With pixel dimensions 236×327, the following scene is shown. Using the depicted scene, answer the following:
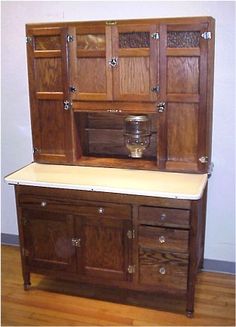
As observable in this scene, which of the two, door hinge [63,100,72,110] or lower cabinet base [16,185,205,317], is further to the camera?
door hinge [63,100,72,110]

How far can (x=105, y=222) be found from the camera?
2451 mm

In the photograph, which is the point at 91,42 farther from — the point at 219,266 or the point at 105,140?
the point at 219,266

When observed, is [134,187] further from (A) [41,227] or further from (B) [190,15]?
(B) [190,15]

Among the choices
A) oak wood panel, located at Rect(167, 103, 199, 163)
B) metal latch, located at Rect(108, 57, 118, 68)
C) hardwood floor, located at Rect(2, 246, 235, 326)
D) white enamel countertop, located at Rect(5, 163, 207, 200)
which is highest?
metal latch, located at Rect(108, 57, 118, 68)

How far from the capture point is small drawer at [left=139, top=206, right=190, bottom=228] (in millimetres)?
2301

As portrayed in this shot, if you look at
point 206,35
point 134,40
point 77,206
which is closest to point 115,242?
point 77,206

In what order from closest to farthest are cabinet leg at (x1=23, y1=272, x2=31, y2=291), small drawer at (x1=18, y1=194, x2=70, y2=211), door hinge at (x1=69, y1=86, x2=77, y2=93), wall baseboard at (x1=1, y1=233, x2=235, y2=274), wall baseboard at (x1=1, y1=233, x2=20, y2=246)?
small drawer at (x1=18, y1=194, x2=70, y2=211), door hinge at (x1=69, y1=86, x2=77, y2=93), cabinet leg at (x1=23, y1=272, x2=31, y2=291), wall baseboard at (x1=1, y1=233, x2=235, y2=274), wall baseboard at (x1=1, y1=233, x2=20, y2=246)

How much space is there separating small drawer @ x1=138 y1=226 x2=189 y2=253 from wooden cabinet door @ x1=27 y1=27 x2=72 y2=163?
2.37ft

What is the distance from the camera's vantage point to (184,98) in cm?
245

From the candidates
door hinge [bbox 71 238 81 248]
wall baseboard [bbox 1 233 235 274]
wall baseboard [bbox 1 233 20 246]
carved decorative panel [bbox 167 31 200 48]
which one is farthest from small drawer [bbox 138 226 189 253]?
wall baseboard [bbox 1 233 20 246]

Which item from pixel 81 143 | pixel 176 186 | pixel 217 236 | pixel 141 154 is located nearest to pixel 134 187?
pixel 176 186

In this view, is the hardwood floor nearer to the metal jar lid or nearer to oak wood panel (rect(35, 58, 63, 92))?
the metal jar lid

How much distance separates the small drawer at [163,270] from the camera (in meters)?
2.38

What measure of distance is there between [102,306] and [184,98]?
133cm
